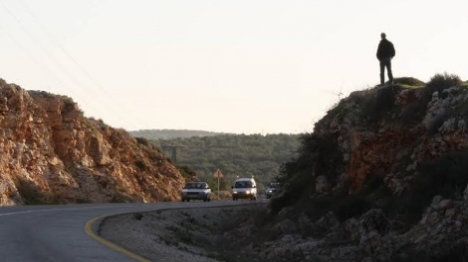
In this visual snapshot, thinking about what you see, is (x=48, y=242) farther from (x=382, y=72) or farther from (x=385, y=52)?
(x=382, y=72)

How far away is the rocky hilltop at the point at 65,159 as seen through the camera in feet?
166

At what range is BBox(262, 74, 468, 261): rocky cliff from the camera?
2095cm

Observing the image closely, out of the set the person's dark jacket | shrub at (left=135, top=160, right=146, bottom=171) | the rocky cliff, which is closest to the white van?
shrub at (left=135, top=160, right=146, bottom=171)

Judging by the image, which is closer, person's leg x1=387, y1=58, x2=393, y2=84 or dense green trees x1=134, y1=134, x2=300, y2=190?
person's leg x1=387, y1=58, x2=393, y2=84

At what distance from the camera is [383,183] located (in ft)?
86.8

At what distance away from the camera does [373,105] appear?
28.8 m

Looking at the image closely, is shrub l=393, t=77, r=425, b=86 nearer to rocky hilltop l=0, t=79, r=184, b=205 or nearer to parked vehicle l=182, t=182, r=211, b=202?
rocky hilltop l=0, t=79, r=184, b=205

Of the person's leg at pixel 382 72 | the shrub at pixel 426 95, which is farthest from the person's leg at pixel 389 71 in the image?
the shrub at pixel 426 95

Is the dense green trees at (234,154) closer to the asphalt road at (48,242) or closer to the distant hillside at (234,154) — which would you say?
the distant hillside at (234,154)

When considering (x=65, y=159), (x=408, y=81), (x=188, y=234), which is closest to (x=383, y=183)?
(x=408, y=81)

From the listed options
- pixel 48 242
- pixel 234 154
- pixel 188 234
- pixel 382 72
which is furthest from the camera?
pixel 234 154

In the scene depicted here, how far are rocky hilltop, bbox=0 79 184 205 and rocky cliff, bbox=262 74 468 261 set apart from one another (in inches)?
803

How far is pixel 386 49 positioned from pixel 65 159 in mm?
35136

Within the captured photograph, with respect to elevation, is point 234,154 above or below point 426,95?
above
